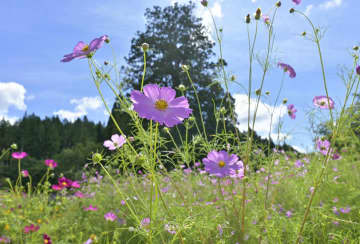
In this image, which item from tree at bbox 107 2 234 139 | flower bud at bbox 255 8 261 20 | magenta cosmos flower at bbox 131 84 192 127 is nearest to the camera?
magenta cosmos flower at bbox 131 84 192 127

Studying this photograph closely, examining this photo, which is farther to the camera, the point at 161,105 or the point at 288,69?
the point at 288,69

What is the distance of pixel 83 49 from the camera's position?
110 cm

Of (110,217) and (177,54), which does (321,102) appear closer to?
(110,217)

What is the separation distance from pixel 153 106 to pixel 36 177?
1442 cm

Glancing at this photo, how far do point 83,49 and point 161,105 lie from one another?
1.20 ft

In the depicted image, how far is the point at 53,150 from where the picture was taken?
29125 millimetres

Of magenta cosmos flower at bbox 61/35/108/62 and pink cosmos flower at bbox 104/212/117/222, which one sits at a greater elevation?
magenta cosmos flower at bbox 61/35/108/62

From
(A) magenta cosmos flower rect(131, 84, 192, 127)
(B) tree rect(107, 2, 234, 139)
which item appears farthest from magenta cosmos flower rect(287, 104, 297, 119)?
(B) tree rect(107, 2, 234, 139)

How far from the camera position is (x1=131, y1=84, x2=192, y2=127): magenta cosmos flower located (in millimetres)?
947

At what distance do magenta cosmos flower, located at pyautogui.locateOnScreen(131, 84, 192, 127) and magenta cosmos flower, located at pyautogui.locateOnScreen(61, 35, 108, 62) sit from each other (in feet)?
0.81

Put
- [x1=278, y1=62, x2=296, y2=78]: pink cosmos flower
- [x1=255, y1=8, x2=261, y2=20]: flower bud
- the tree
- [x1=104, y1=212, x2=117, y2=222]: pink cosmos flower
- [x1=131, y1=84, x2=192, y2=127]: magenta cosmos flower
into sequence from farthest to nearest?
the tree → [x1=104, y1=212, x2=117, y2=222]: pink cosmos flower → [x1=278, y1=62, x2=296, y2=78]: pink cosmos flower → [x1=255, y1=8, x2=261, y2=20]: flower bud → [x1=131, y1=84, x2=192, y2=127]: magenta cosmos flower

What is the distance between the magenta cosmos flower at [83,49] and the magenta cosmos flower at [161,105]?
0.25 m

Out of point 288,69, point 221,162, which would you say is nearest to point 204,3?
point 288,69

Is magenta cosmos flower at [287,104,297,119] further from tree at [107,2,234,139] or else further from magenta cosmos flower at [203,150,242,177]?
tree at [107,2,234,139]
